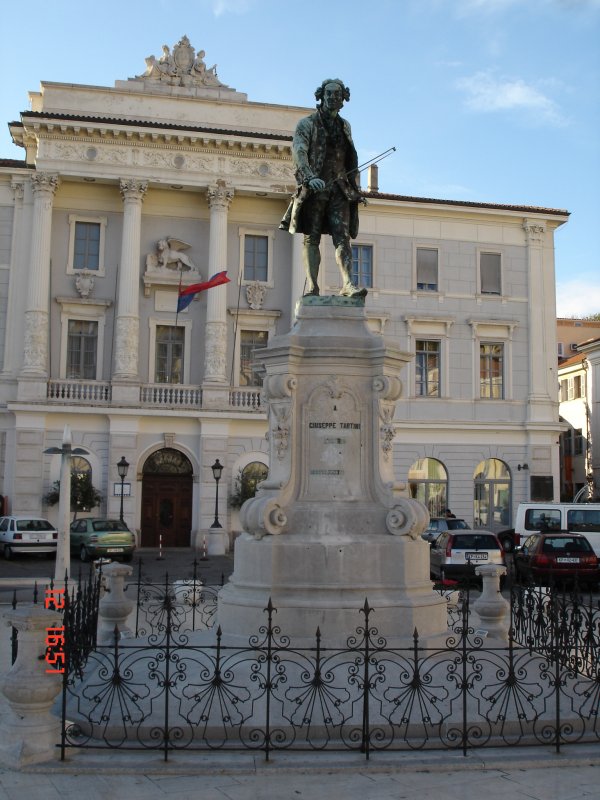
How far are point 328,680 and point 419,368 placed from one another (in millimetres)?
31446

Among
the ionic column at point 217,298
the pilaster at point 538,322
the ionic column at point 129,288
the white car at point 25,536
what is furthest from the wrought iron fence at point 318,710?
the pilaster at point 538,322

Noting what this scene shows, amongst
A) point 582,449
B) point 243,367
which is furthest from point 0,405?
point 582,449

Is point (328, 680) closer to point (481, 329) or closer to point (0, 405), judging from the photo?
point (0, 405)

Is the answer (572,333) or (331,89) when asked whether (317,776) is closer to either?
(331,89)

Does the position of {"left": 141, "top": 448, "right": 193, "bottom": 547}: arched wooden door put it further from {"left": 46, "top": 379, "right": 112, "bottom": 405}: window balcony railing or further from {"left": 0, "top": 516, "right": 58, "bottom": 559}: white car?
{"left": 0, "top": 516, "right": 58, "bottom": 559}: white car

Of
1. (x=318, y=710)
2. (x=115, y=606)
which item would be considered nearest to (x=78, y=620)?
(x=115, y=606)

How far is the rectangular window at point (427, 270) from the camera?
1527 inches

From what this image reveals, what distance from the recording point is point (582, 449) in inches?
2056

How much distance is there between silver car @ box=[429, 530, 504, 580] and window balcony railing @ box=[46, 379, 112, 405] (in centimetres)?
1750

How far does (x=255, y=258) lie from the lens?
125 feet

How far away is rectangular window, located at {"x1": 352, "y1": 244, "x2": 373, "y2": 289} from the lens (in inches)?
1497

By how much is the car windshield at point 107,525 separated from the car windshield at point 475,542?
12617 millimetres

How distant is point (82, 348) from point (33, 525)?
8987 mm

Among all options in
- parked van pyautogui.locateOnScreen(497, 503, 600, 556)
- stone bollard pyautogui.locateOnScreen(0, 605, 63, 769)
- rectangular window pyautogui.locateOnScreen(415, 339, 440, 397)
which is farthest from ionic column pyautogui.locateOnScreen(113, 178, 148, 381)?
stone bollard pyautogui.locateOnScreen(0, 605, 63, 769)
